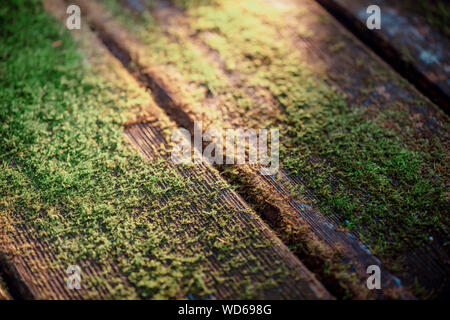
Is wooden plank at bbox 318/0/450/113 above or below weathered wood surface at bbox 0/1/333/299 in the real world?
above

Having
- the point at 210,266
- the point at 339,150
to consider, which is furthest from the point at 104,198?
the point at 339,150

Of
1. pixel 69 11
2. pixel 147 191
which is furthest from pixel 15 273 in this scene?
pixel 69 11

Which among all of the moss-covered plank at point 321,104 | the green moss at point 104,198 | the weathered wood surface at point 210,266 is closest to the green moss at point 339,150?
the moss-covered plank at point 321,104

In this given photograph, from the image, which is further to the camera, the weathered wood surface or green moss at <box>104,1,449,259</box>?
green moss at <box>104,1,449,259</box>

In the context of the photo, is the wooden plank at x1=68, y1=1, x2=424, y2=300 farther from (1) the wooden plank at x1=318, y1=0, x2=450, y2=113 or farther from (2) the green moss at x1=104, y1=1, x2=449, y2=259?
(1) the wooden plank at x1=318, y1=0, x2=450, y2=113

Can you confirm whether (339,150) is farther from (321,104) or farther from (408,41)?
(408,41)

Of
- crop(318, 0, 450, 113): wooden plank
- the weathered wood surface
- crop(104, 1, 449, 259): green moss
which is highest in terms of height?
crop(318, 0, 450, 113): wooden plank

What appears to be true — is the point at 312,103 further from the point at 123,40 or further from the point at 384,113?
the point at 123,40

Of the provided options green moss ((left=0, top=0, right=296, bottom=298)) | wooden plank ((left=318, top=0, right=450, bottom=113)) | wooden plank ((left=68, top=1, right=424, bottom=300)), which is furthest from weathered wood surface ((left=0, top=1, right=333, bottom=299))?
wooden plank ((left=318, top=0, right=450, bottom=113))
